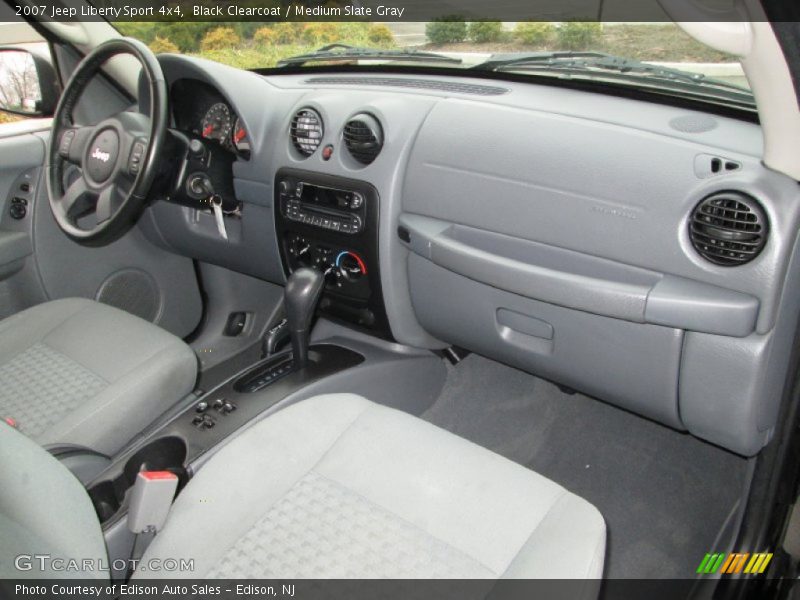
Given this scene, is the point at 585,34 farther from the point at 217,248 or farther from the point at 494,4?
the point at 217,248

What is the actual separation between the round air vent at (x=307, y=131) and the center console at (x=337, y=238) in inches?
3.0

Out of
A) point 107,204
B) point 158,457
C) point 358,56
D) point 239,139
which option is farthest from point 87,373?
point 358,56

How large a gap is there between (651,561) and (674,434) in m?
0.43

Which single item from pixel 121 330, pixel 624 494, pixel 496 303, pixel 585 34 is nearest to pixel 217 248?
pixel 121 330

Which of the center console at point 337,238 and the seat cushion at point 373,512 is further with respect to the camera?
the center console at point 337,238

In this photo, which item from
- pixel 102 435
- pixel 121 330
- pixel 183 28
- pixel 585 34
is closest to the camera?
pixel 102 435

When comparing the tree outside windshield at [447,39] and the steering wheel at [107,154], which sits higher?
the tree outside windshield at [447,39]

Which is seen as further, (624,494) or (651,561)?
(624,494)

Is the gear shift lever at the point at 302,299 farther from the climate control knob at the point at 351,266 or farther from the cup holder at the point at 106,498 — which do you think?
the cup holder at the point at 106,498

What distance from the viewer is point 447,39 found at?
80.0 inches

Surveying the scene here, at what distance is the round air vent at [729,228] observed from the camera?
1.27 metres

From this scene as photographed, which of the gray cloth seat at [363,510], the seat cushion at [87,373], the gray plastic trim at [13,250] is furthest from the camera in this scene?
the gray plastic trim at [13,250]

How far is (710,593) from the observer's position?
1.66 meters

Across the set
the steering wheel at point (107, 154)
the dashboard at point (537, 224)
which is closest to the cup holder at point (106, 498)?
the steering wheel at point (107, 154)
